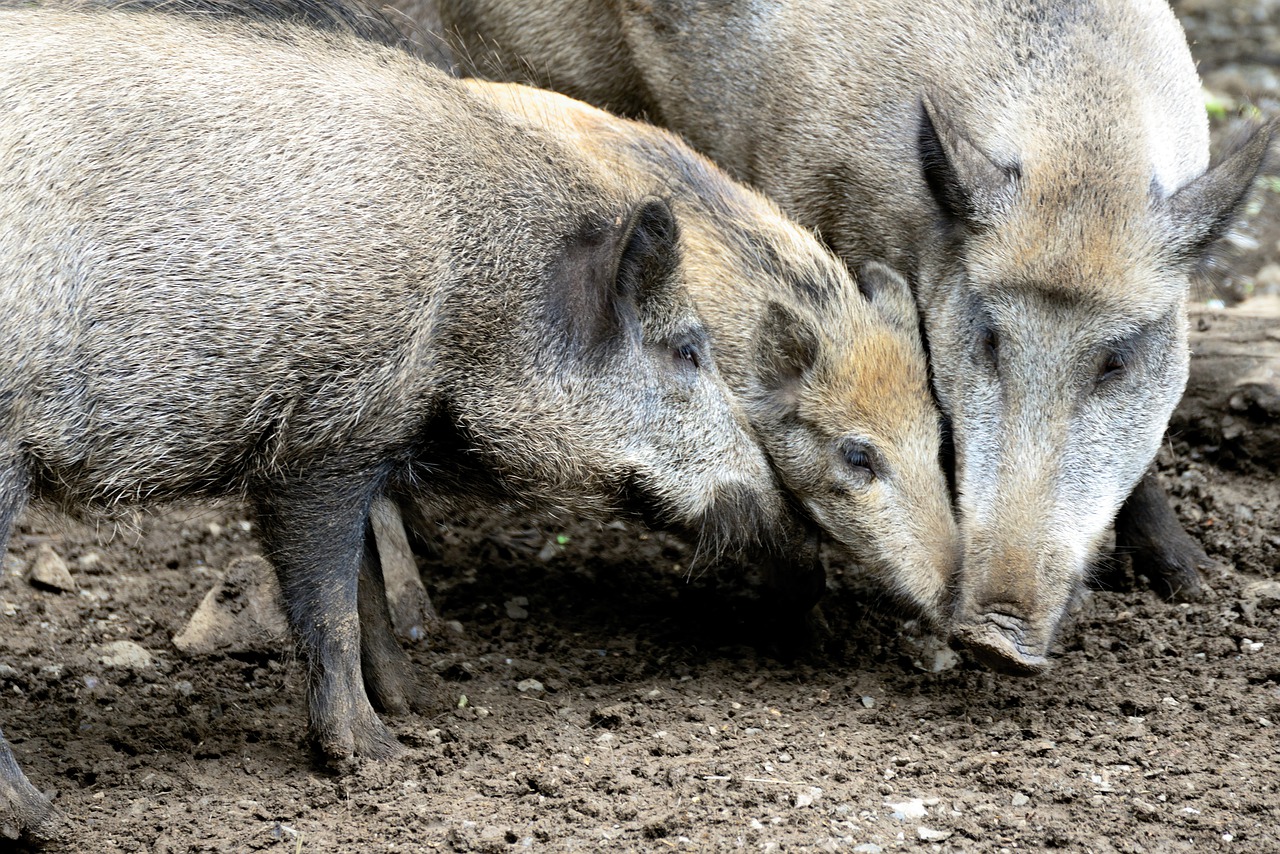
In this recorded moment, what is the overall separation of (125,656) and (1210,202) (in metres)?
Answer: 4.07

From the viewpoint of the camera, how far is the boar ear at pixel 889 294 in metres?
5.34

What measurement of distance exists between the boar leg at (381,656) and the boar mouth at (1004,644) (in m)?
1.79

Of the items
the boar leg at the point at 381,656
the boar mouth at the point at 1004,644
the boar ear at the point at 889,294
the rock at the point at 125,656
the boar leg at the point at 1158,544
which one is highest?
the boar ear at the point at 889,294

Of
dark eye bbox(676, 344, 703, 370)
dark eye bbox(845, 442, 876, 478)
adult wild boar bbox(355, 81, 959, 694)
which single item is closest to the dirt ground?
adult wild boar bbox(355, 81, 959, 694)

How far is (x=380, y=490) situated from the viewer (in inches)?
182

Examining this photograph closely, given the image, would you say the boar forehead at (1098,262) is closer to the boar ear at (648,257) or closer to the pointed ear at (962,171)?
the pointed ear at (962,171)

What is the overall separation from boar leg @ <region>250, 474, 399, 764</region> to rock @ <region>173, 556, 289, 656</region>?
798 mm

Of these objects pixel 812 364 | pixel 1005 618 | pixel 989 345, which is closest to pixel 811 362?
pixel 812 364

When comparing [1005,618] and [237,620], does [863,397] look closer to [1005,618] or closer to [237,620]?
[1005,618]

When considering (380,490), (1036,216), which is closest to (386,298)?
(380,490)

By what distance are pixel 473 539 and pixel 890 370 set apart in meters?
2.16

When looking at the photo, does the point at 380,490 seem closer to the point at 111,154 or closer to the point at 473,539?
the point at 111,154

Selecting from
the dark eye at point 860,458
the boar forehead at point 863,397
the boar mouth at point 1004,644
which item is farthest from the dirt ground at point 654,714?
the boar forehead at point 863,397

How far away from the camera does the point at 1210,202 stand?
190 inches
